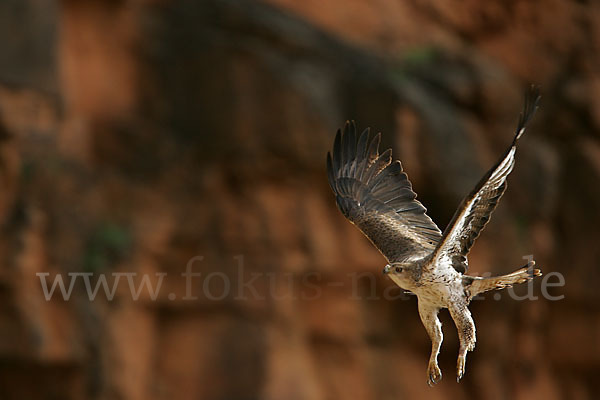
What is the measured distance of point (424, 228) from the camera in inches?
A: 237

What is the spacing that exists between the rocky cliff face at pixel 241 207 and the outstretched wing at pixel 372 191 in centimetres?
339

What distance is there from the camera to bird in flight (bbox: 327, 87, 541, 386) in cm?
498

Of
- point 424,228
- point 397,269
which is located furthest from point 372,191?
point 397,269

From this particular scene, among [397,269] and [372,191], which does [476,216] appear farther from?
[372,191]

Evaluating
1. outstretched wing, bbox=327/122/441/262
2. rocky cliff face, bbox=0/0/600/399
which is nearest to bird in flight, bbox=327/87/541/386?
outstretched wing, bbox=327/122/441/262

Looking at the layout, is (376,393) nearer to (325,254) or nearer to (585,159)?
(325,254)

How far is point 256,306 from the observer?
962 cm

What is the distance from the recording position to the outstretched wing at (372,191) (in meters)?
5.98

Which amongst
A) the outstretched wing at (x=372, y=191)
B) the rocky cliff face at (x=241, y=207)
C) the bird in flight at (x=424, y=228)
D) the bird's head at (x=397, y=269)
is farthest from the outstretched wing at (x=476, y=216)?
the rocky cliff face at (x=241, y=207)

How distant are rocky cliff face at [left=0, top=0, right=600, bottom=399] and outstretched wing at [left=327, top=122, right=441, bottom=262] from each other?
11.1ft

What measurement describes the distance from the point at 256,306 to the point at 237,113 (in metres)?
1.75

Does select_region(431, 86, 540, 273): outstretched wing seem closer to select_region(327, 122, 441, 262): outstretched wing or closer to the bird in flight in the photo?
the bird in flight

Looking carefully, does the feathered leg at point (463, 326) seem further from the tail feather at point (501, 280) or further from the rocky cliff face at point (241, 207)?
the rocky cliff face at point (241, 207)

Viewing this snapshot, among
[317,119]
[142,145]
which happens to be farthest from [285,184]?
[142,145]
